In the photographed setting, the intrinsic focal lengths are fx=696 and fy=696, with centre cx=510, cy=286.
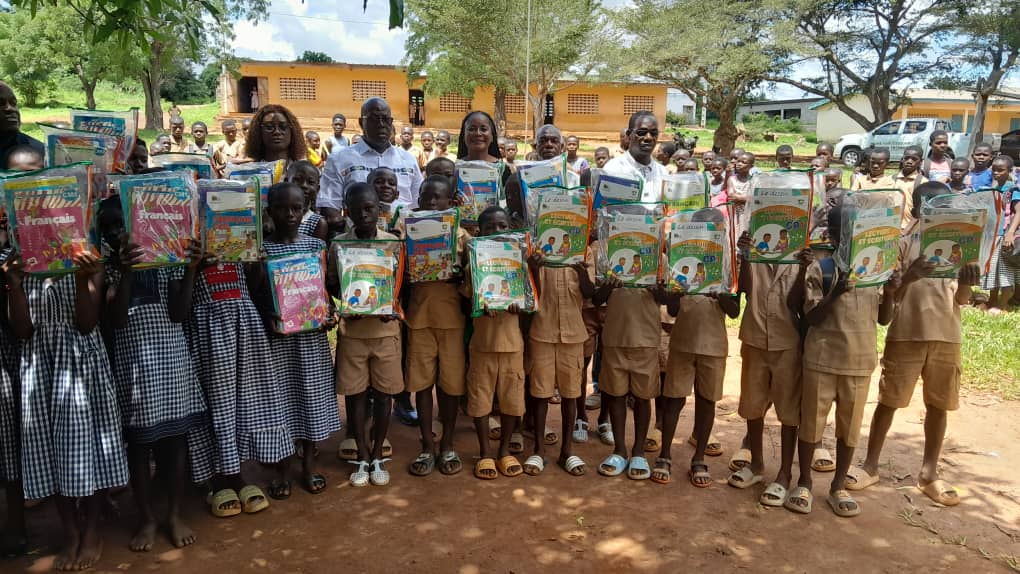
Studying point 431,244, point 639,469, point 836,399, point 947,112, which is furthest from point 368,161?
point 947,112

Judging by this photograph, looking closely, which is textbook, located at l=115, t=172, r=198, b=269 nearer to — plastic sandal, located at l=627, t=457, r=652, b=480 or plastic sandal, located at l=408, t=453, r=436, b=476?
plastic sandal, located at l=408, t=453, r=436, b=476

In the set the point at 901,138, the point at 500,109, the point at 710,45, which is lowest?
the point at 901,138

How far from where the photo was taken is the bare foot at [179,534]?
3104 mm

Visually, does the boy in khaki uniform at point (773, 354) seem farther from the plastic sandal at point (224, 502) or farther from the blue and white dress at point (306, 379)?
the plastic sandal at point (224, 502)

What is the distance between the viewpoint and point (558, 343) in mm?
3859

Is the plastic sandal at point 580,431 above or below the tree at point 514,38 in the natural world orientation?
below

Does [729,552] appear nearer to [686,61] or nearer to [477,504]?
[477,504]

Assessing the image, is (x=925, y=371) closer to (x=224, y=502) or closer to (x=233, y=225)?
(x=233, y=225)

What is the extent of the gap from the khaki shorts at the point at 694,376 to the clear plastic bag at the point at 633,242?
0.60m

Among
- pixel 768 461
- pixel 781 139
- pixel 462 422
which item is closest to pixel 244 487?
pixel 462 422

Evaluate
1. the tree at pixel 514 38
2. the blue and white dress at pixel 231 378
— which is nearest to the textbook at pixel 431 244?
the blue and white dress at pixel 231 378

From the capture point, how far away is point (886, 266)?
3.20 meters

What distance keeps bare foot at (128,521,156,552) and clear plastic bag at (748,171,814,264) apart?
118 inches

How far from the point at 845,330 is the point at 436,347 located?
6.88 ft
